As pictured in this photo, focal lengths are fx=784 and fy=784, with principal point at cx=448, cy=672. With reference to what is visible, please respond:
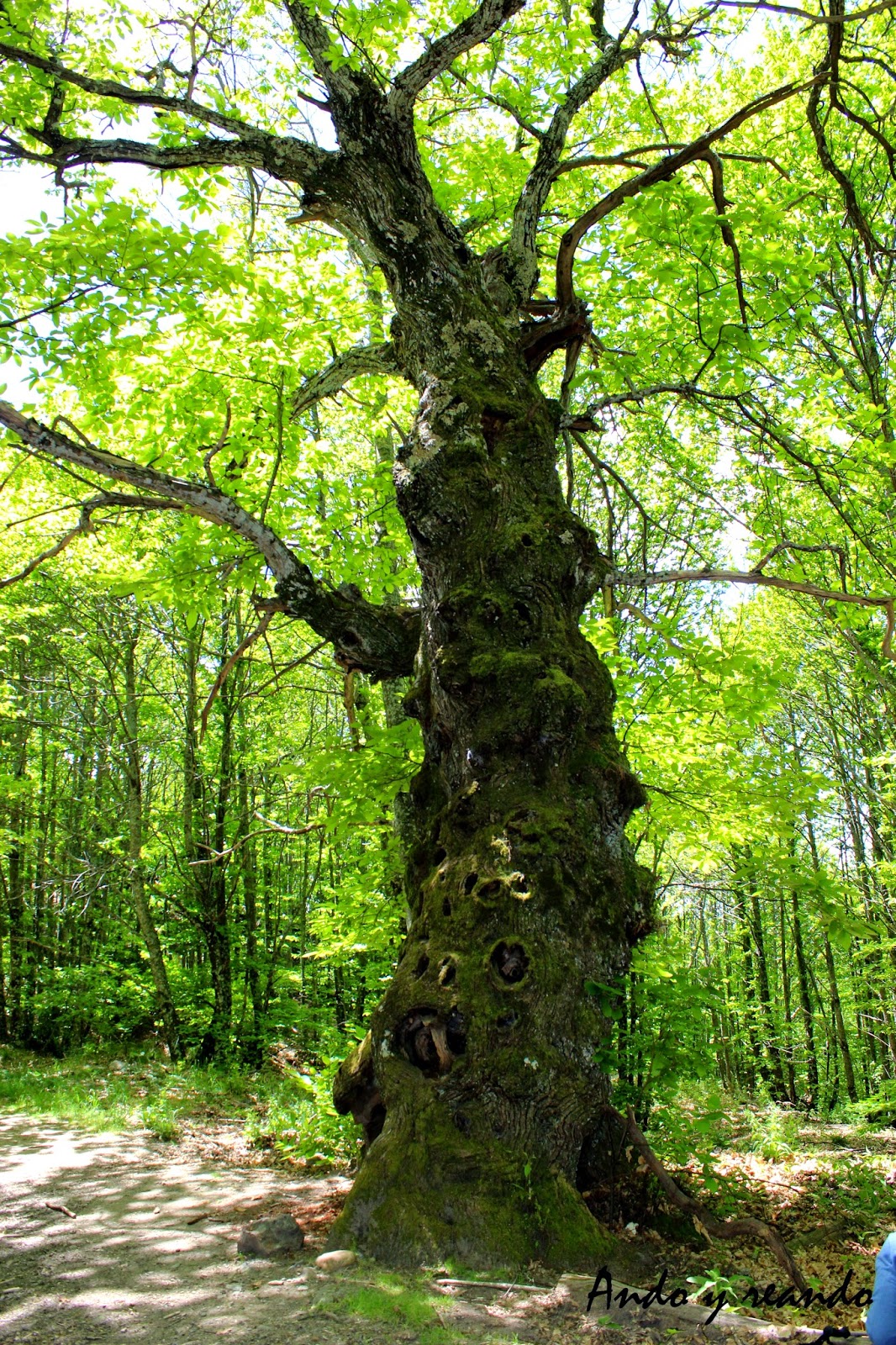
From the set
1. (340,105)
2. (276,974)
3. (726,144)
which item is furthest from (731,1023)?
(340,105)

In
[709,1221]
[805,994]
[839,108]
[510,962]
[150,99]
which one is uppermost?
[150,99]

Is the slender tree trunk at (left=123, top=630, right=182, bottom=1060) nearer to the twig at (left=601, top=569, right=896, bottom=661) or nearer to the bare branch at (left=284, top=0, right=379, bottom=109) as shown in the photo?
the twig at (left=601, top=569, right=896, bottom=661)

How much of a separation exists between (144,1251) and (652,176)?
6.38 meters

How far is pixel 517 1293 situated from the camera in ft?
9.04

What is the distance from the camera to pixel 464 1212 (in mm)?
3100

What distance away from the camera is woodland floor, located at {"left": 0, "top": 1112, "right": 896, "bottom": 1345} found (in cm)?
253

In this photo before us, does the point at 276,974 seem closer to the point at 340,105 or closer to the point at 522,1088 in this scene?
the point at 522,1088

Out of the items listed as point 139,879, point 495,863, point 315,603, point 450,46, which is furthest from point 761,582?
point 139,879

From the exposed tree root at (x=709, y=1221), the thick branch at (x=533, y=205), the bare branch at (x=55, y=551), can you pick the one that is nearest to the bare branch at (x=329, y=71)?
the thick branch at (x=533, y=205)

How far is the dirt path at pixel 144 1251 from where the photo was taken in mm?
2586

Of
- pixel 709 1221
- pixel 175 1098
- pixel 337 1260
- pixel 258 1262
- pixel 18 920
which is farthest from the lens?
pixel 18 920

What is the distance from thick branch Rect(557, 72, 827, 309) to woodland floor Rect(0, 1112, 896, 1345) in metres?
5.33

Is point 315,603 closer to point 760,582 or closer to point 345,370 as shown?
point 345,370

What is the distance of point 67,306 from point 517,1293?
18.5 feet
